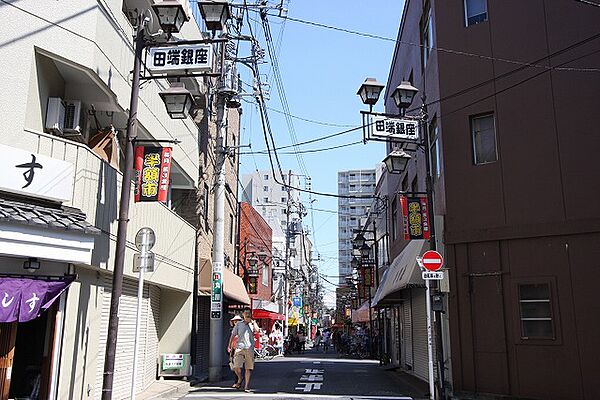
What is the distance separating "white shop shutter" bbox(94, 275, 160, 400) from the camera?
1233cm

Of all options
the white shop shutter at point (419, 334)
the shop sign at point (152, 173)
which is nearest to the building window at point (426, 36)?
the white shop shutter at point (419, 334)

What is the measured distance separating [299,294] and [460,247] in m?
60.7

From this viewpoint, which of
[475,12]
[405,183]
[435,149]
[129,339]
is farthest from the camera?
[405,183]

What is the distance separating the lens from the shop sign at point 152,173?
39.6 feet

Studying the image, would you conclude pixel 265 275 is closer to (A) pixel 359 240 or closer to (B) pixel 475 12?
(A) pixel 359 240

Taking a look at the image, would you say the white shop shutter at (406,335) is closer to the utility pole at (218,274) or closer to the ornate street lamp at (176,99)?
the utility pole at (218,274)

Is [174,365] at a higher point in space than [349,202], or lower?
lower

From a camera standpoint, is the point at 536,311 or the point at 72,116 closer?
the point at 72,116

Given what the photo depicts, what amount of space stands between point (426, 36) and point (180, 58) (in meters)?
10.6

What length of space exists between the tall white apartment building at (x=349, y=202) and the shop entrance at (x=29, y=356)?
347 feet

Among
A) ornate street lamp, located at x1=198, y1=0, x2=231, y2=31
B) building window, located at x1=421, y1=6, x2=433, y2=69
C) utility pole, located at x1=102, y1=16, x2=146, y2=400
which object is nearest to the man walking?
utility pole, located at x1=102, y1=16, x2=146, y2=400

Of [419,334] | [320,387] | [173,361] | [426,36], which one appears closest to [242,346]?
[320,387]

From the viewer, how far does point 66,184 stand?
9727mm

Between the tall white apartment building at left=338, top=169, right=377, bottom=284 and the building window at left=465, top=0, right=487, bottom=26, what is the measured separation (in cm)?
10005
